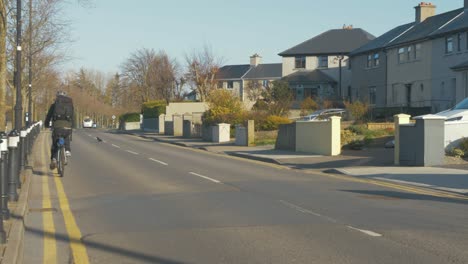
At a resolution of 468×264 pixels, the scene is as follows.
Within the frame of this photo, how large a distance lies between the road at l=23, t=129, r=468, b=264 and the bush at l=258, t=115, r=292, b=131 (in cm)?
2116

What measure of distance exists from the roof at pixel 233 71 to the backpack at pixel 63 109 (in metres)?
79.1

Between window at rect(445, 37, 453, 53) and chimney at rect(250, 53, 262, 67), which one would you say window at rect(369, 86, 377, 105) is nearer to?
window at rect(445, 37, 453, 53)

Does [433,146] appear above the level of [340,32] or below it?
below

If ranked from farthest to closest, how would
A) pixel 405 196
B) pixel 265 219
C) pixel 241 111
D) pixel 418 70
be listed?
pixel 418 70 → pixel 241 111 → pixel 405 196 → pixel 265 219

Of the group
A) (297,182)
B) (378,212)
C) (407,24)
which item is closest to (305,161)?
(297,182)

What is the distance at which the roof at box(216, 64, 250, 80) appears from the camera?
96.9 metres

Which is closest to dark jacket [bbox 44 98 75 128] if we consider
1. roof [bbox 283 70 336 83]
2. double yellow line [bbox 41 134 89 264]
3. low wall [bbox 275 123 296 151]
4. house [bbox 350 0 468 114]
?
double yellow line [bbox 41 134 89 264]

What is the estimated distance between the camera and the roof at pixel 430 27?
152 feet

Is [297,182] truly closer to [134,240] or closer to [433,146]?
[433,146]

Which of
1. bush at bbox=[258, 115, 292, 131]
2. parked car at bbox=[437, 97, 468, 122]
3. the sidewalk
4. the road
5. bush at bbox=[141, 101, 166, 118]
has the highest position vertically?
bush at bbox=[141, 101, 166, 118]

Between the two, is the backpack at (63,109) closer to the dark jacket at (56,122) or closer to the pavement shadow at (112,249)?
the dark jacket at (56,122)

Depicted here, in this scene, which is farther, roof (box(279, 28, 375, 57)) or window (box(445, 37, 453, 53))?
roof (box(279, 28, 375, 57))

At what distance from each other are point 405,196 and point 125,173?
325 inches

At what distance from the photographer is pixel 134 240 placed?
8891 millimetres
